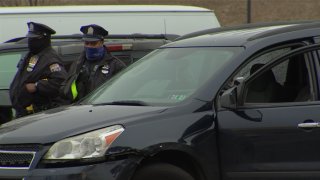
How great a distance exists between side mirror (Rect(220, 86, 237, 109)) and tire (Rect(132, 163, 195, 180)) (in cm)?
53

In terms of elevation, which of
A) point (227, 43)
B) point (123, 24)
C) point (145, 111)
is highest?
point (227, 43)

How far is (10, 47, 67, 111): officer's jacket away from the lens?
6578 mm

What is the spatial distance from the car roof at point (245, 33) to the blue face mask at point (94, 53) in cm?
129

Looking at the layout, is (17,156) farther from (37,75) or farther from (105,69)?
(37,75)

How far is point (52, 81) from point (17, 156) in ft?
7.92

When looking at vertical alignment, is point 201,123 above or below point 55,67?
above

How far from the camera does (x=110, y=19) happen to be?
12.1m

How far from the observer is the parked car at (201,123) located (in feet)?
13.3

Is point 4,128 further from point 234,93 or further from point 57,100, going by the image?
point 57,100

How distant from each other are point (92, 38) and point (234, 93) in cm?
250

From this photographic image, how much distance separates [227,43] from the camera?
477cm

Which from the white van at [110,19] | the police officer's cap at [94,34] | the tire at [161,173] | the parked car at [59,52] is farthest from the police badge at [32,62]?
the white van at [110,19]

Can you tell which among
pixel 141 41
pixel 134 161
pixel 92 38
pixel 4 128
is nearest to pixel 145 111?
pixel 134 161

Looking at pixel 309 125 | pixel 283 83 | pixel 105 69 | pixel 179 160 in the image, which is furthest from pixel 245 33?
pixel 105 69
